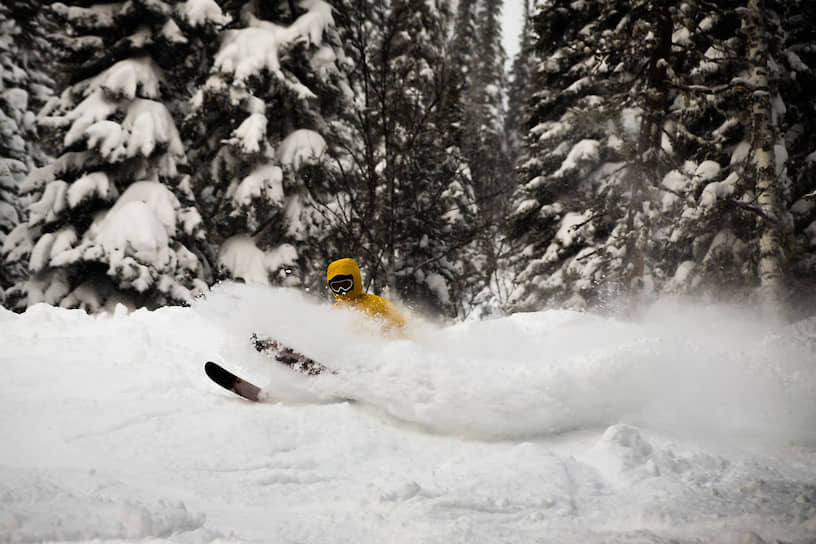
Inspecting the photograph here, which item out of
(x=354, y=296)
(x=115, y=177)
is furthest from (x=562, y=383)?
(x=115, y=177)

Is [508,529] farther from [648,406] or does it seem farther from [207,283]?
[207,283]

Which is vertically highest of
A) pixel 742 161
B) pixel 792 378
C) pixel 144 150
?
pixel 742 161

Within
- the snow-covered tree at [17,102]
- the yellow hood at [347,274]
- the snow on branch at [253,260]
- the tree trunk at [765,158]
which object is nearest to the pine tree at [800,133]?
the tree trunk at [765,158]

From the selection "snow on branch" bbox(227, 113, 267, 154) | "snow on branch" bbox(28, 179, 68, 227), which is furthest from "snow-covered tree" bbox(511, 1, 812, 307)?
"snow on branch" bbox(28, 179, 68, 227)

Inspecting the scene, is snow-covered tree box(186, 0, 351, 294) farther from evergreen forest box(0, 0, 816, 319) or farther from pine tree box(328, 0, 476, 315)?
pine tree box(328, 0, 476, 315)

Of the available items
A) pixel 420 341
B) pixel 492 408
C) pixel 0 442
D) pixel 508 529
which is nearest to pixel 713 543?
pixel 508 529

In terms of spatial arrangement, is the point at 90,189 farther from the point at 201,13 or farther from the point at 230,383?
the point at 230,383

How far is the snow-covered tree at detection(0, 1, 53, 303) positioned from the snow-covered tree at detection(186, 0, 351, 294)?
694 cm

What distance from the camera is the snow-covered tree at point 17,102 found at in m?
15.2

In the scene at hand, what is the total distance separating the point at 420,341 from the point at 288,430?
2221mm

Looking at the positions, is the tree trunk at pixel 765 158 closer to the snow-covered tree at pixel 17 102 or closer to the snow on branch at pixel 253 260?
the snow on branch at pixel 253 260

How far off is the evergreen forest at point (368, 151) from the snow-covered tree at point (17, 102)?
540cm

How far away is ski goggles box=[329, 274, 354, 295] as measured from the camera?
548 centimetres

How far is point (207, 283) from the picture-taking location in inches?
437
